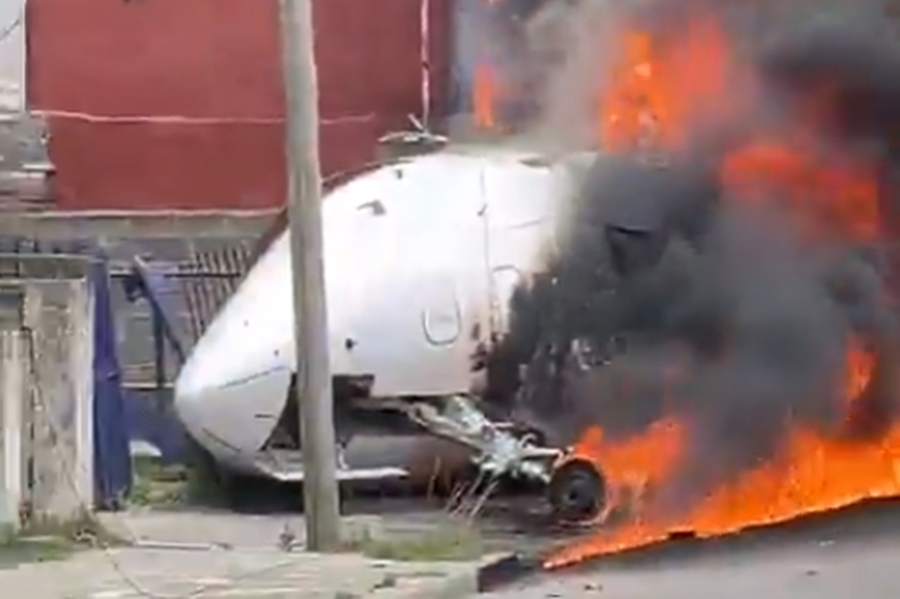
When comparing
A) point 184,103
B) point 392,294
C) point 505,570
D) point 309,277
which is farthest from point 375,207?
point 184,103

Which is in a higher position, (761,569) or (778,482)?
(778,482)

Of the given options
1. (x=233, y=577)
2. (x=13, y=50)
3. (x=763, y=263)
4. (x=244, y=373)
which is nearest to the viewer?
(x=233, y=577)

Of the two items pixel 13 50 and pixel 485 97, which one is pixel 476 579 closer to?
pixel 485 97

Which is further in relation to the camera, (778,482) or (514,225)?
(514,225)

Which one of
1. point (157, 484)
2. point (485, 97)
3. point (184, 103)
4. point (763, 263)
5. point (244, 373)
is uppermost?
point (184, 103)

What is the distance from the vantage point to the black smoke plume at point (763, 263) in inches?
609

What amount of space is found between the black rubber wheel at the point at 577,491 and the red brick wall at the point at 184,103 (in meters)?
11.8

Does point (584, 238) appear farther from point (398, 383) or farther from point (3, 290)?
point (3, 290)

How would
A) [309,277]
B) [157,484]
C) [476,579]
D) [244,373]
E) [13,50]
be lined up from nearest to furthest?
[476,579]
[309,277]
[244,373]
[157,484]
[13,50]

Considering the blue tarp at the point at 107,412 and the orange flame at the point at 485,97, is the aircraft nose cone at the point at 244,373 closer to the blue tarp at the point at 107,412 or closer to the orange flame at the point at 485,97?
the blue tarp at the point at 107,412

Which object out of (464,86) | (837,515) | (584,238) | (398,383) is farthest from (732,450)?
(464,86)

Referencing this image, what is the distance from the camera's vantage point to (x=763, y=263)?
15523 mm

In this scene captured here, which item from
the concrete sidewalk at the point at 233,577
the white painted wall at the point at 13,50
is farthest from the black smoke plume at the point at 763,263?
the white painted wall at the point at 13,50

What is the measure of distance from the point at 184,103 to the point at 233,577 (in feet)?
50.6
